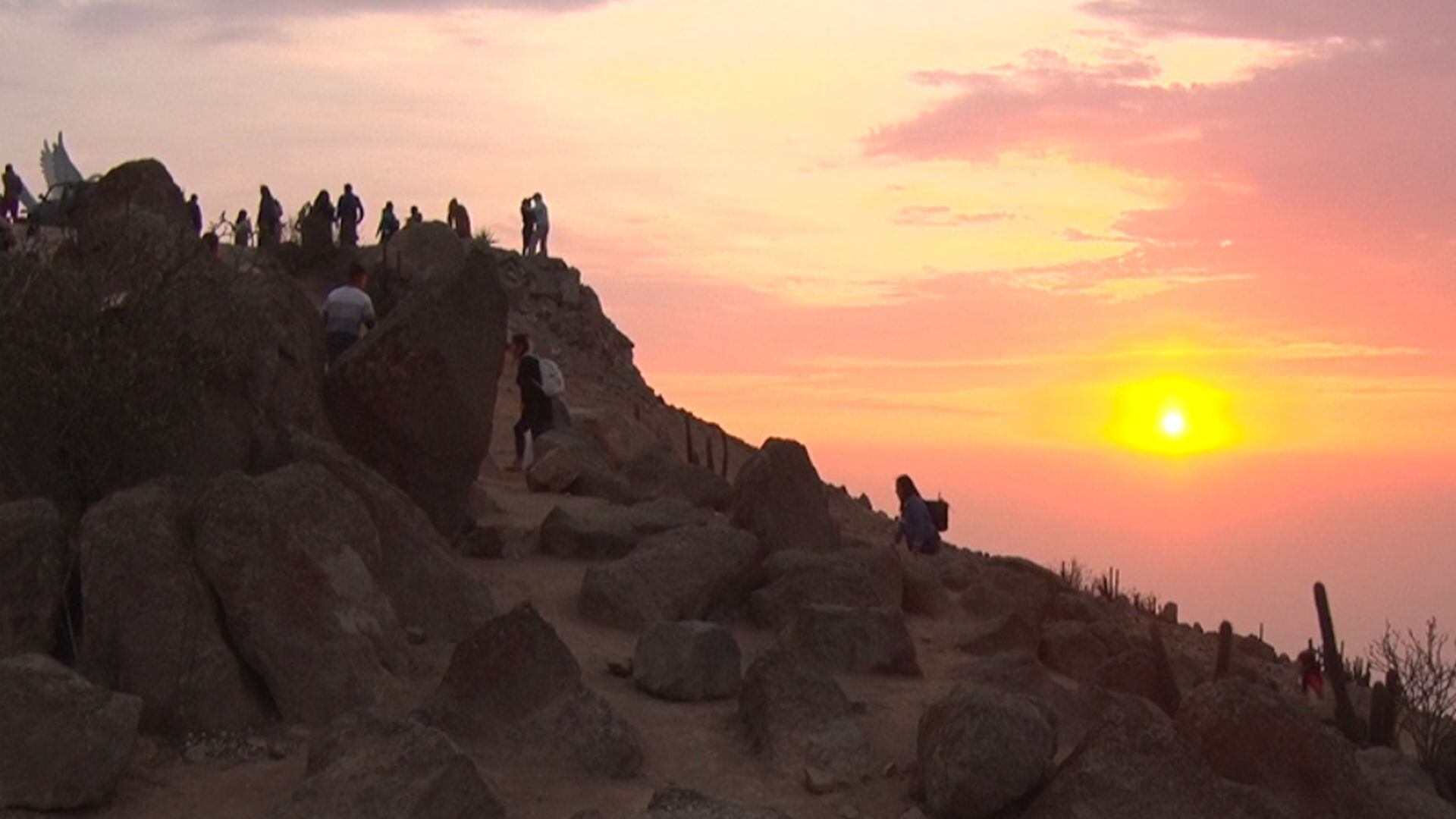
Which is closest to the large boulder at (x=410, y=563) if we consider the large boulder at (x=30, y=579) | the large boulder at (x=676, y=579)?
the large boulder at (x=676, y=579)

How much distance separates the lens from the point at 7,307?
1308cm

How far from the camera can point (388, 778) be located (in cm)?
1005

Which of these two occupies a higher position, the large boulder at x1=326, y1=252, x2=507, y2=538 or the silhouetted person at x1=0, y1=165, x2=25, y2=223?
the silhouetted person at x1=0, y1=165, x2=25, y2=223

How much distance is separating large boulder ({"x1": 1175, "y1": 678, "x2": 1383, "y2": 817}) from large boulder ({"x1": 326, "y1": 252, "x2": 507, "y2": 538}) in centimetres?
726

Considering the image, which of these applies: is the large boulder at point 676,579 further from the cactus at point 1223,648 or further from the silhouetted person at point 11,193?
the silhouetted person at point 11,193

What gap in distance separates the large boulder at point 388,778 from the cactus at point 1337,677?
27.8 ft

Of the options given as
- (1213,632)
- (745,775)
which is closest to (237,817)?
(745,775)

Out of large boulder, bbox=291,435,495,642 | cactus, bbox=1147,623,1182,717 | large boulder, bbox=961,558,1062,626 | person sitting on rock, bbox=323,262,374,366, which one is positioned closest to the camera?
large boulder, bbox=291,435,495,642

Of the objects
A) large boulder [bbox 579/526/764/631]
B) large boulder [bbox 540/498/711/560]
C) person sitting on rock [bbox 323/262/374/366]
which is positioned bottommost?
large boulder [bbox 579/526/764/631]

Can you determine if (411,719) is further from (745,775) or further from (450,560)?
(450,560)

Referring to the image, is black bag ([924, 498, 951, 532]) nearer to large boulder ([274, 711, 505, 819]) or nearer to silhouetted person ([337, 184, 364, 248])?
large boulder ([274, 711, 505, 819])

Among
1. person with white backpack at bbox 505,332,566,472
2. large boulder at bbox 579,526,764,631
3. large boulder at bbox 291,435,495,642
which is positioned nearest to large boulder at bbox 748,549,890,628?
large boulder at bbox 579,526,764,631

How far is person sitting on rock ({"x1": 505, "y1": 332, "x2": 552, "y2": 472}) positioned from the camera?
886 inches

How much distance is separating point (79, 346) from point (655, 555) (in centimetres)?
522
